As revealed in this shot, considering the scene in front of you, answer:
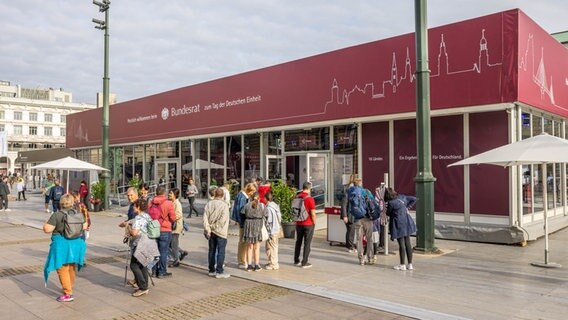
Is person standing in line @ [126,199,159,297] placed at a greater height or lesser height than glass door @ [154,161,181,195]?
lesser

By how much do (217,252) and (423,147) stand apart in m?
4.91

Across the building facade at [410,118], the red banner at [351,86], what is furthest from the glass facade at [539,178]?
the red banner at [351,86]

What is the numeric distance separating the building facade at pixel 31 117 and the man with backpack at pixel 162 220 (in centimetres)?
8925

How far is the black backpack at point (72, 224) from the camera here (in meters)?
6.52

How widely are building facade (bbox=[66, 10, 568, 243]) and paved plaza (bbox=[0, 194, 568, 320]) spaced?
5.62 ft

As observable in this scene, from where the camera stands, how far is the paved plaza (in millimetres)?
5840

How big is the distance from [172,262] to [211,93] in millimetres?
11423

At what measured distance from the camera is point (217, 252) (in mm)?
8000

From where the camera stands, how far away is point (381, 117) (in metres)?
13.0

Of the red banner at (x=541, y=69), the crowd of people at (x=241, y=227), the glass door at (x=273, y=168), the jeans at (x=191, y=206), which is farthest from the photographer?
the jeans at (x=191, y=206)

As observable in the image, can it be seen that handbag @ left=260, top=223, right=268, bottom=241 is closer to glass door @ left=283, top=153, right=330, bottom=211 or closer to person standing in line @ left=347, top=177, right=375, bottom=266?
person standing in line @ left=347, top=177, right=375, bottom=266

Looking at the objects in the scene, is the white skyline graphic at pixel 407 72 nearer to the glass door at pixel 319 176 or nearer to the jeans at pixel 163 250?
the glass door at pixel 319 176

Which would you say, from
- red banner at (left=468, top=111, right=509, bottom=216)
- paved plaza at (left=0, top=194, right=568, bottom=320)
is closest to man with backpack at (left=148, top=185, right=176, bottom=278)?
paved plaza at (left=0, top=194, right=568, bottom=320)

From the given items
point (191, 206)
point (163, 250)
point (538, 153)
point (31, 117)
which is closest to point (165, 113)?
point (191, 206)
